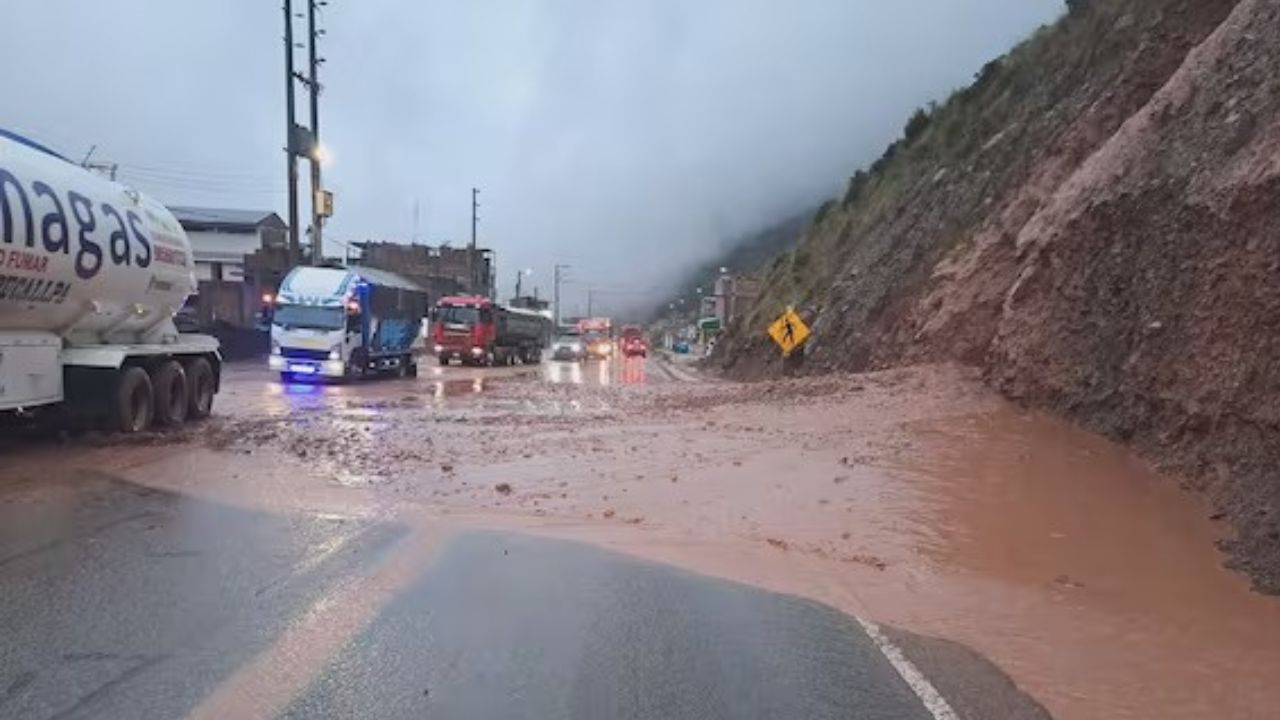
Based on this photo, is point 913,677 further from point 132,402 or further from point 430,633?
point 132,402

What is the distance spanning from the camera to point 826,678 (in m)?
6.04

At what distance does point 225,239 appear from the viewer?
72.6 metres

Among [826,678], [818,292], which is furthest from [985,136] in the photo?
[826,678]

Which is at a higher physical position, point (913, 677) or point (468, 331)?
point (468, 331)

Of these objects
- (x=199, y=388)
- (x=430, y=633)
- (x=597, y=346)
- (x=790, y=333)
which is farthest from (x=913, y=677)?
(x=597, y=346)

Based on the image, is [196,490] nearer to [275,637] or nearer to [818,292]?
[275,637]

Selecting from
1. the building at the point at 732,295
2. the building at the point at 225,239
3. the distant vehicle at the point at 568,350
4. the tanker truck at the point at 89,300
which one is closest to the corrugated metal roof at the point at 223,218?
the building at the point at 225,239


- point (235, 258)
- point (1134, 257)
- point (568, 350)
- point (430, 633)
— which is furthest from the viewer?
point (568, 350)

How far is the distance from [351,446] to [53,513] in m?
5.85

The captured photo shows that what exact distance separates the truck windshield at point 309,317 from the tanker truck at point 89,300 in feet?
43.3

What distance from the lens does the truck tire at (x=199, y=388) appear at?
18938mm

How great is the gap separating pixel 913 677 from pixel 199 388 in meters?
15.8

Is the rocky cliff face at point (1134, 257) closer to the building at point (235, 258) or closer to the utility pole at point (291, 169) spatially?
the utility pole at point (291, 169)

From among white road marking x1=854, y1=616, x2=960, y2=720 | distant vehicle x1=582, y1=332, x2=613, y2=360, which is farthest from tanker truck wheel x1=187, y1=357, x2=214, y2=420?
distant vehicle x1=582, y1=332, x2=613, y2=360
